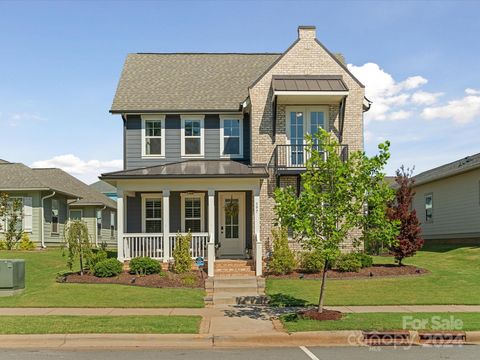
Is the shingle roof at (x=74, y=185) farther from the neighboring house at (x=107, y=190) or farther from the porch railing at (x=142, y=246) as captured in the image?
the porch railing at (x=142, y=246)

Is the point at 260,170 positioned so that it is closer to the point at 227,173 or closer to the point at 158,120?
the point at 227,173

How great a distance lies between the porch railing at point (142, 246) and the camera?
20.0 meters

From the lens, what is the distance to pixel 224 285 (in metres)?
17.4

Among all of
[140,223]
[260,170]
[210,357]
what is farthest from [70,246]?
[210,357]

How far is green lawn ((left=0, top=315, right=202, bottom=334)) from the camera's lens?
11.1 meters

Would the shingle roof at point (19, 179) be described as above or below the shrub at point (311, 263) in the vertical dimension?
above

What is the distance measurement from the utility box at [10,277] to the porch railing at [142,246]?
168 inches

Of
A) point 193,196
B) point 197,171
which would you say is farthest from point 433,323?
point 193,196

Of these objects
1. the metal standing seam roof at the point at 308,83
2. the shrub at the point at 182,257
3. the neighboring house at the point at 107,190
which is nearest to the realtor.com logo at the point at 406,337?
the shrub at the point at 182,257

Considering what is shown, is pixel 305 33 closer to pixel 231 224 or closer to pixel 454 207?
pixel 231 224

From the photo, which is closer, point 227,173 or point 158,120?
point 227,173

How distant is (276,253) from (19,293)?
832 cm

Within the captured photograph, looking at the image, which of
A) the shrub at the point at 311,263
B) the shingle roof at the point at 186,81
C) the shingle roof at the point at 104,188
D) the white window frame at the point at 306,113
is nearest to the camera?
the shrub at the point at 311,263

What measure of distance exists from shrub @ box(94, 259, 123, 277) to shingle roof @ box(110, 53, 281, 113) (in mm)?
6891
